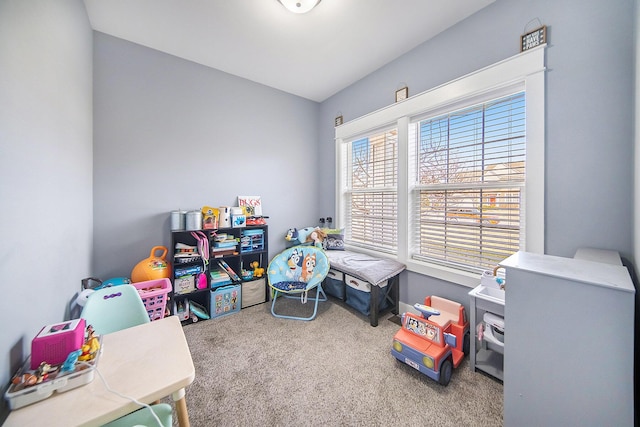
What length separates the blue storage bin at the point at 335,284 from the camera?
2863 millimetres

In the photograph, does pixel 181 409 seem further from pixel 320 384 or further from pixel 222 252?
pixel 222 252

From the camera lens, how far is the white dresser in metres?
0.85

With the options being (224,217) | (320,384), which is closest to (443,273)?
(320,384)

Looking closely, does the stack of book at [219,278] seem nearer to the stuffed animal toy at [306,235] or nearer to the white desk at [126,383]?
the stuffed animal toy at [306,235]

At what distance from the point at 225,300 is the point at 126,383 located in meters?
1.85

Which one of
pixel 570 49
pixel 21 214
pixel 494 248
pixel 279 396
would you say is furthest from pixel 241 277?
pixel 570 49

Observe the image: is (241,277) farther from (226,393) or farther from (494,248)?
(494,248)

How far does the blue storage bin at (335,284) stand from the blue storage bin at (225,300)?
44.6 inches

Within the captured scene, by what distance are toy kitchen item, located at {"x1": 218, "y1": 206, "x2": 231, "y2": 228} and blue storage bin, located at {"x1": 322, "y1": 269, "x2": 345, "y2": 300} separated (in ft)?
4.64

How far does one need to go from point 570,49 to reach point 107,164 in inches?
155

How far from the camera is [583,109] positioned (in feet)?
4.93

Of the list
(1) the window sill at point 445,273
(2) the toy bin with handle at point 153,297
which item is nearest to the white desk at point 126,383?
(2) the toy bin with handle at point 153,297

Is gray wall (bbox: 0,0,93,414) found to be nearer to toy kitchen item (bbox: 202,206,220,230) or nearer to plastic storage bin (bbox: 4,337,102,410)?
plastic storage bin (bbox: 4,337,102,410)

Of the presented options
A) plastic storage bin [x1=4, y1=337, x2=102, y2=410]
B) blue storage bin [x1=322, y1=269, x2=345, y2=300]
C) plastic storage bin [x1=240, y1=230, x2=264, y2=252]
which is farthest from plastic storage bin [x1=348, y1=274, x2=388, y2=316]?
plastic storage bin [x1=4, y1=337, x2=102, y2=410]
